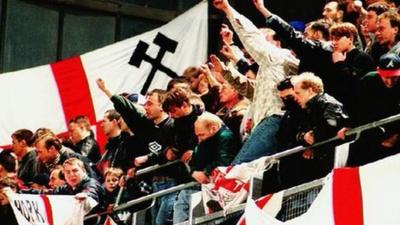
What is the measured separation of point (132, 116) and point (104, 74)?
547cm

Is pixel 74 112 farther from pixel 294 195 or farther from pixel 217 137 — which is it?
pixel 294 195

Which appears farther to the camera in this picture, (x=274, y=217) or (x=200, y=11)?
(x=200, y=11)

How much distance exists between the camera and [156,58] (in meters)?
19.8

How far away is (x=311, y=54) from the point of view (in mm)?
12500

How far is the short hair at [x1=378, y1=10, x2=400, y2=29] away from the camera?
489 inches

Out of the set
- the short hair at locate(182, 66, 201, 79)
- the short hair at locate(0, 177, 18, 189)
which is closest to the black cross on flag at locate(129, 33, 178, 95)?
the short hair at locate(182, 66, 201, 79)

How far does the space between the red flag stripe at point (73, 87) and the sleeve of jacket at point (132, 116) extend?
514 cm

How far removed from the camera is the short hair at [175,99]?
1342cm

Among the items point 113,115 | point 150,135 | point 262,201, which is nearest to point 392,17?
point 262,201

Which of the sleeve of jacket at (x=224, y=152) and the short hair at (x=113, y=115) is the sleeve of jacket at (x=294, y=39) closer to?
the sleeve of jacket at (x=224, y=152)

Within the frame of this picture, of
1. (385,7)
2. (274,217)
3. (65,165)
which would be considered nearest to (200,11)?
(65,165)

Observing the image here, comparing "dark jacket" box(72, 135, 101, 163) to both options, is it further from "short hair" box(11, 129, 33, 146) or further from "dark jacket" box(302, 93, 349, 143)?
"dark jacket" box(302, 93, 349, 143)

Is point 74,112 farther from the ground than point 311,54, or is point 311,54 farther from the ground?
point 311,54

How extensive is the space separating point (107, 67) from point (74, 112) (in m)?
0.79
